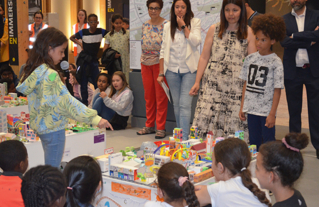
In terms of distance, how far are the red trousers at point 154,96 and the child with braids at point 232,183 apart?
2.75m

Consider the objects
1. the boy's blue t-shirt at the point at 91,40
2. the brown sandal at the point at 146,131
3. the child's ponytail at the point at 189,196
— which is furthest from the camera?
the boy's blue t-shirt at the point at 91,40

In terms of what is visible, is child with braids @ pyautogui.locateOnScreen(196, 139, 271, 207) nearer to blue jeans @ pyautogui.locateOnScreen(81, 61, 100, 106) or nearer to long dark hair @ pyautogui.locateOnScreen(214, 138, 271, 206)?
long dark hair @ pyautogui.locateOnScreen(214, 138, 271, 206)

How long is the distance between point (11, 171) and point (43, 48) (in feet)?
2.71

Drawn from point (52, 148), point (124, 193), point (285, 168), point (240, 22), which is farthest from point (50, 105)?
point (240, 22)

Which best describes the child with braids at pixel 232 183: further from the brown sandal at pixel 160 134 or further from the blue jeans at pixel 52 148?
the brown sandal at pixel 160 134

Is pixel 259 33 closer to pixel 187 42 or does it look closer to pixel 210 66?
pixel 210 66

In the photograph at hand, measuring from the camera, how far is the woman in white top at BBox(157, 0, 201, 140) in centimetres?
370

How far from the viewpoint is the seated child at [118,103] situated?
5.00m

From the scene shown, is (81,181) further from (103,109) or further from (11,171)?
(103,109)

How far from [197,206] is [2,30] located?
649cm

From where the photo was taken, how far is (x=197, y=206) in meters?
1.64

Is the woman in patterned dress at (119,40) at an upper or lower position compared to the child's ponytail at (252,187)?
upper

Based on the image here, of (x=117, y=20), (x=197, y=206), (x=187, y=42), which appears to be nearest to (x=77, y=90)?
(x=117, y=20)

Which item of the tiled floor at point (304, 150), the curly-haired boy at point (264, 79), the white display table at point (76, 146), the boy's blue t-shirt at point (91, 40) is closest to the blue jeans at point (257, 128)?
the curly-haired boy at point (264, 79)
